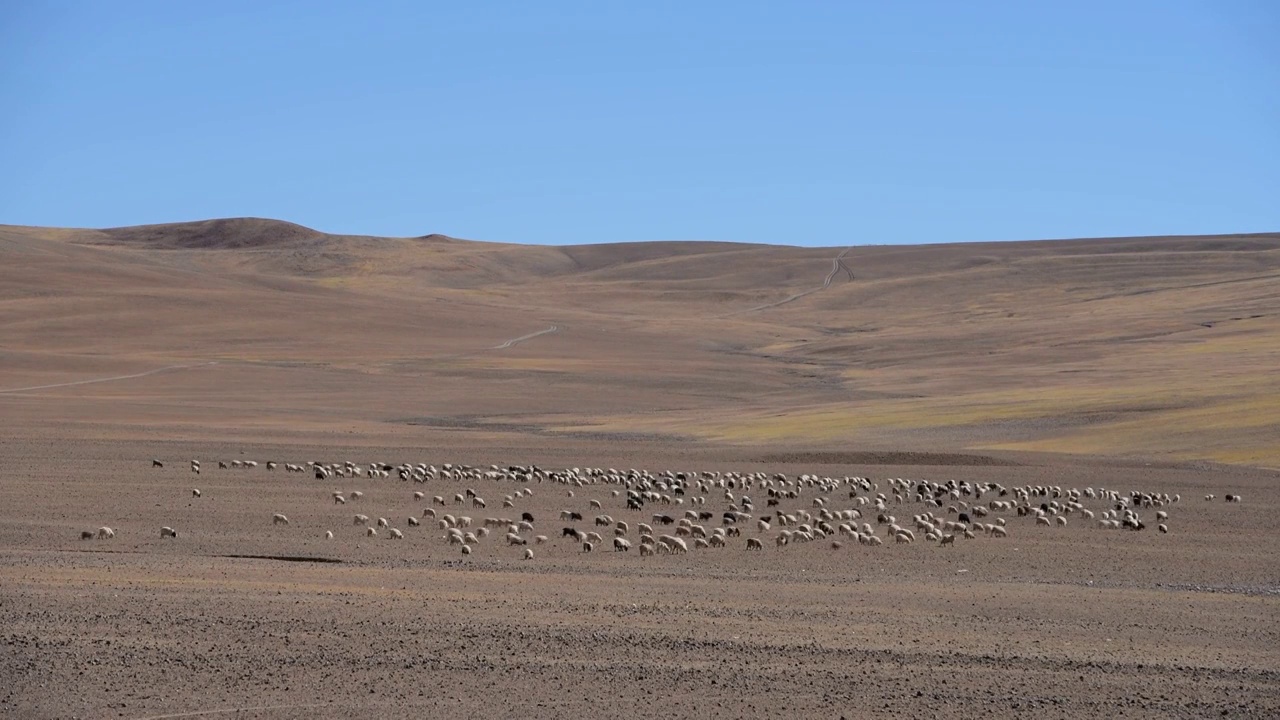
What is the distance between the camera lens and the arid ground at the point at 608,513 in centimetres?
1018

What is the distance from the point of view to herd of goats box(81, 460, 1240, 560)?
770 inches

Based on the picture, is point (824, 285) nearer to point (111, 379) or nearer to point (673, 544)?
point (111, 379)

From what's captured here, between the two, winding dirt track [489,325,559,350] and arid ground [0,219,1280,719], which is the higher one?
winding dirt track [489,325,559,350]

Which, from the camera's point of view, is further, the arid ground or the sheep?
the sheep

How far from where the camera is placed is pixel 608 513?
2319 cm

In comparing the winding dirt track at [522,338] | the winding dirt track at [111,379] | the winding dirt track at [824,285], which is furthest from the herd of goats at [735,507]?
the winding dirt track at [824,285]

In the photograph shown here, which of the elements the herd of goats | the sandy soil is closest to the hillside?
the herd of goats

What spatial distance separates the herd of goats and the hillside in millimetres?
9511

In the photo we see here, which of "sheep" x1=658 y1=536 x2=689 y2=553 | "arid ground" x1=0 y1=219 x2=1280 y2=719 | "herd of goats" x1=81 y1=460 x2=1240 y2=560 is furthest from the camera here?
"herd of goats" x1=81 y1=460 x2=1240 y2=560

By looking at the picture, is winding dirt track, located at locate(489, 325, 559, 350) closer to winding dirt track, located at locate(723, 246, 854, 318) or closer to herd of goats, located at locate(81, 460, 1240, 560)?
winding dirt track, located at locate(723, 246, 854, 318)

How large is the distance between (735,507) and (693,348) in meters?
64.0

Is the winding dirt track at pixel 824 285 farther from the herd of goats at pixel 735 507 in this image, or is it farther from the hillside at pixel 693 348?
the herd of goats at pixel 735 507

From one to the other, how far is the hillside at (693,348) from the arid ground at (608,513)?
0.47 metres

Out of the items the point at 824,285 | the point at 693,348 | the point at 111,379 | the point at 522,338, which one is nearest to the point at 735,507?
the point at 111,379
